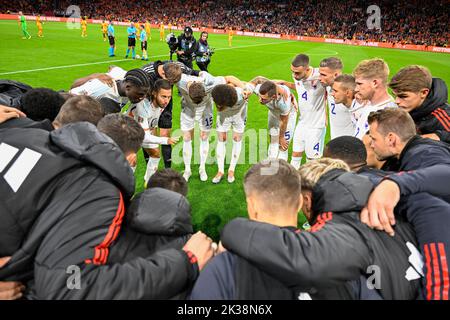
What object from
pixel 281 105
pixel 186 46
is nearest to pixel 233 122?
pixel 281 105

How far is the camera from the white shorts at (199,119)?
5460 mm

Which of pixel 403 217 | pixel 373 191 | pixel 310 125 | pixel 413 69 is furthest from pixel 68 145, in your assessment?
pixel 310 125

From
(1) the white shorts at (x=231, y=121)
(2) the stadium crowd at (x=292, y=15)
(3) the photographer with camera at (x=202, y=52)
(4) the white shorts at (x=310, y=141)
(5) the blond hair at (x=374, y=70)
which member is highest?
(2) the stadium crowd at (x=292, y=15)

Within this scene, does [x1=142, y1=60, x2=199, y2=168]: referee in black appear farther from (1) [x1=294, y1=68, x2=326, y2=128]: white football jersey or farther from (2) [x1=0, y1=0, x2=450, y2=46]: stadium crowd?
(2) [x1=0, y1=0, x2=450, y2=46]: stadium crowd

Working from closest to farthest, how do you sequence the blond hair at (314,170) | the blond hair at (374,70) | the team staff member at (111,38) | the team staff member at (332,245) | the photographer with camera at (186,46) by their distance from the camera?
1. the team staff member at (332,245)
2. the blond hair at (314,170)
3. the blond hair at (374,70)
4. the photographer with camera at (186,46)
5. the team staff member at (111,38)

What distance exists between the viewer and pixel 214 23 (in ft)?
159

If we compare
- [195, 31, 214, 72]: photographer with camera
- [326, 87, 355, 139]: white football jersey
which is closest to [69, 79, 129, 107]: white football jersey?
[326, 87, 355, 139]: white football jersey

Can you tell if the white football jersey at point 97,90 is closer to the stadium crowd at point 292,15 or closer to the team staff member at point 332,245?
the team staff member at point 332,245

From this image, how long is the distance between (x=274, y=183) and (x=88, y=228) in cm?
94

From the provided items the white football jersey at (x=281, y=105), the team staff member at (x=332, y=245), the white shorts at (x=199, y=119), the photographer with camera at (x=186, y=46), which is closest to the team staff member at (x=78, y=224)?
the team staff member at (x=332, y=245)

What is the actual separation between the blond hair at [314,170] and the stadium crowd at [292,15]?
40.3 metres

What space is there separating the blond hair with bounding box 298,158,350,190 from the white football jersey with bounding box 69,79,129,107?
2.87m

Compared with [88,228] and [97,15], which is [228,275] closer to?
[88,228]

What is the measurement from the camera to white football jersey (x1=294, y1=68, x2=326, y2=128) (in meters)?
5.04
